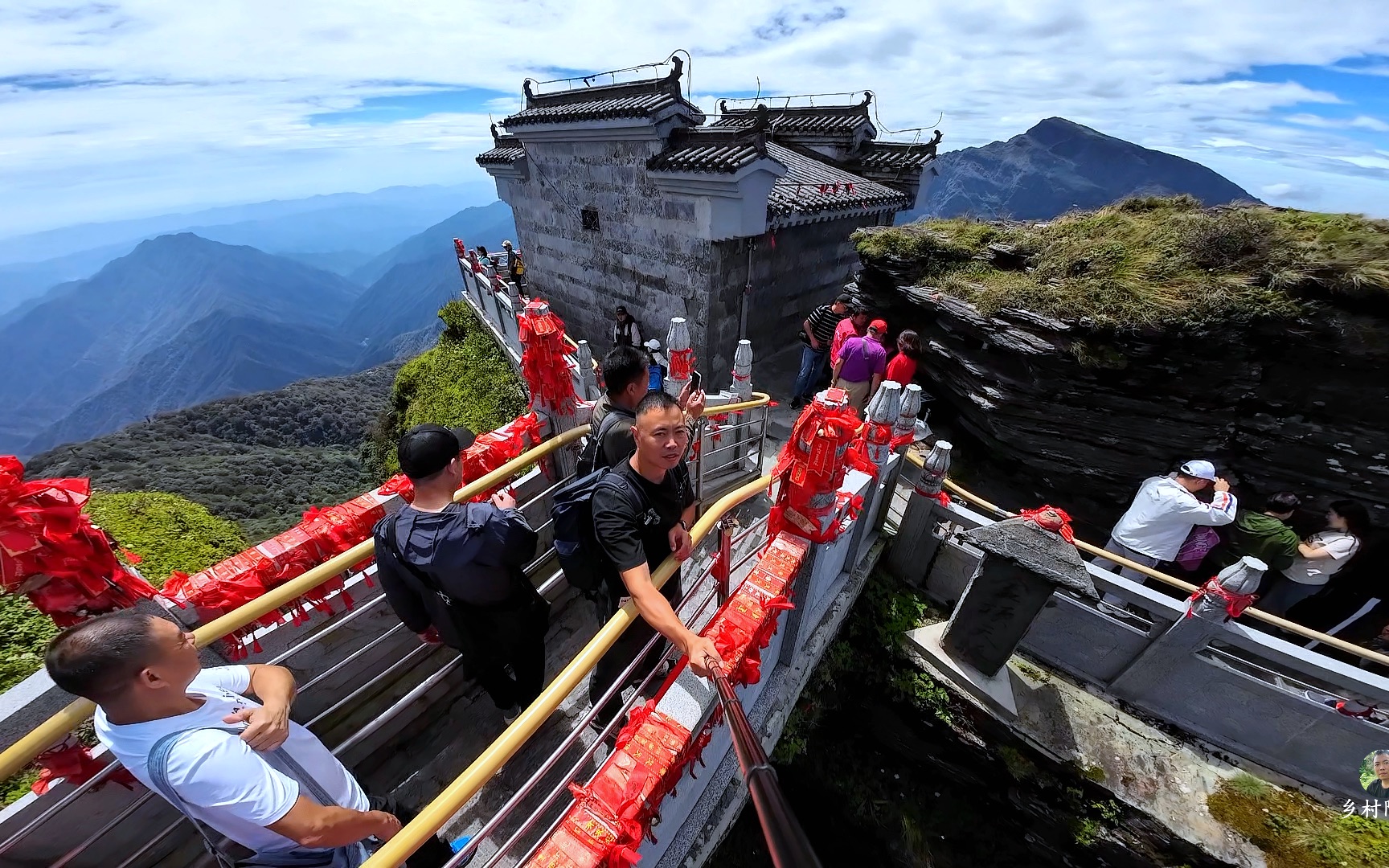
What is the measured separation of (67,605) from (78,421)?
860 feet

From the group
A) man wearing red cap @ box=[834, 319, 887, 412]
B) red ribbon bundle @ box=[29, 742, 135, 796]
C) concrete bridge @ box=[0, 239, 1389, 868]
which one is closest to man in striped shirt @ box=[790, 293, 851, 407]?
man wearing red cap @ box=[834, 319, 887, 412]

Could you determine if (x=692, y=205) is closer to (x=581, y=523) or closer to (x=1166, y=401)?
(x=581, y=523)

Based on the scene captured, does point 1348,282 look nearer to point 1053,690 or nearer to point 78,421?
point 1053,690

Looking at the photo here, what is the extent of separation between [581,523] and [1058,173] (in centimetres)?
15927

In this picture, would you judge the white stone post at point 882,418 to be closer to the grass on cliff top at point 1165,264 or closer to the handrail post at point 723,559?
the handrail post at point 723,559

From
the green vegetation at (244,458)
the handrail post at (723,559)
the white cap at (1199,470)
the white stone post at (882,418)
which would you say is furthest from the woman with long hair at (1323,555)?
the green vegetation at (244,458)

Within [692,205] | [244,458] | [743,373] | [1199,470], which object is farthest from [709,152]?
[244,458]

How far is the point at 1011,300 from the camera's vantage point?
25.5 feet

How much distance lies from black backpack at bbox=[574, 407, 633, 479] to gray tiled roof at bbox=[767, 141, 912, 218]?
6.57 meters

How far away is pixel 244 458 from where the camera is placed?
30.3 meters

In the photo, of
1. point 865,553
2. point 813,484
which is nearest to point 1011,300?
point 865,553

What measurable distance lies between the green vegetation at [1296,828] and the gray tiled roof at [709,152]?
922 centimetres

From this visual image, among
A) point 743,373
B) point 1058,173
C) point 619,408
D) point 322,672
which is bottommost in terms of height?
point 1058,173

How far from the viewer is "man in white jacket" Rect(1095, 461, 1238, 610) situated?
16.4 feet
